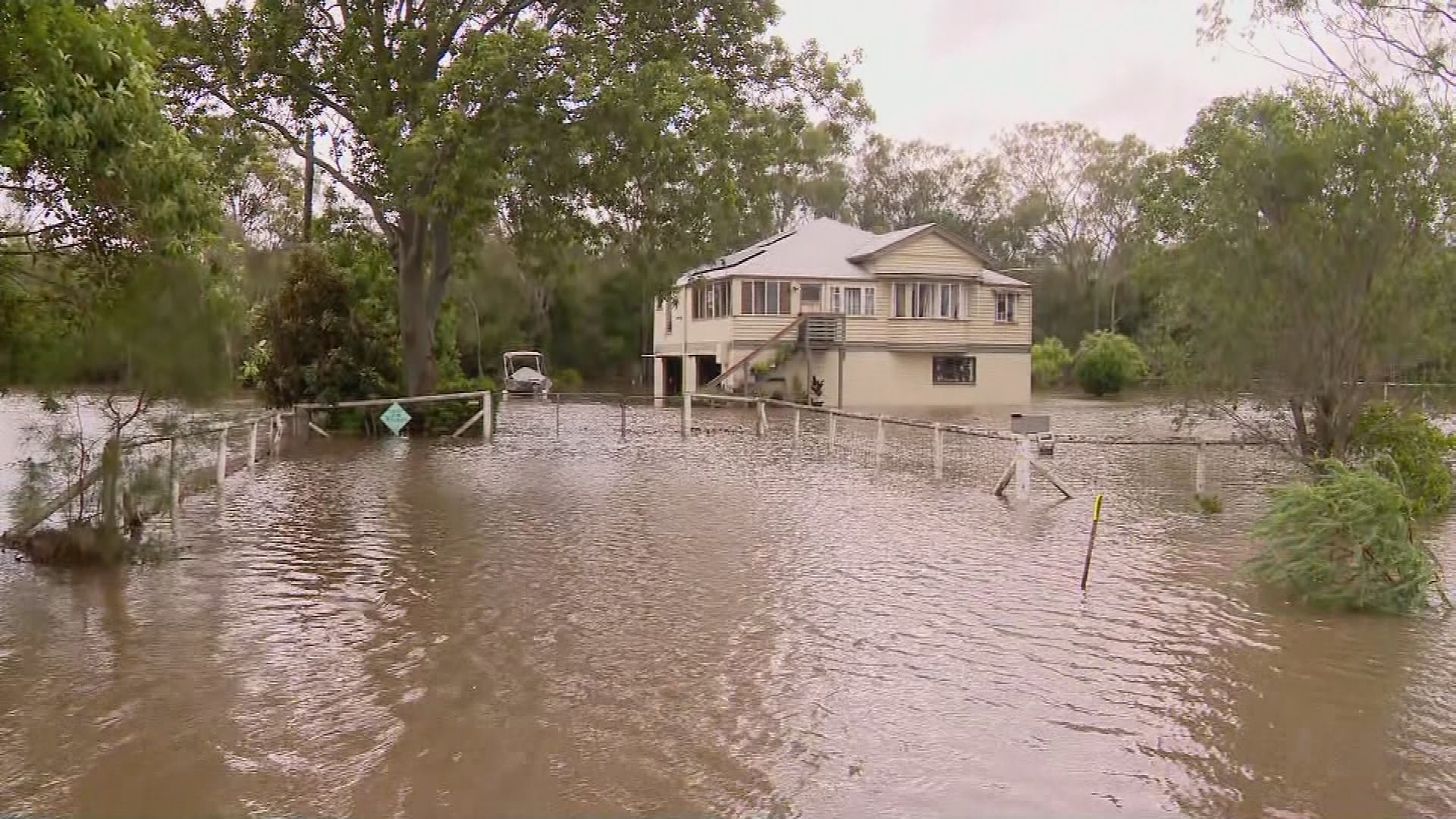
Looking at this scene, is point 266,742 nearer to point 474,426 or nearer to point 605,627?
point 605,627

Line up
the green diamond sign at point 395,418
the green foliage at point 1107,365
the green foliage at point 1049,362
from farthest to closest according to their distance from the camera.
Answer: the green foliage at point 1049,362
the green foliage at point 1107,365
the green diamond sign at point 395,418

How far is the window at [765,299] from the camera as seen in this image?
4353 cm

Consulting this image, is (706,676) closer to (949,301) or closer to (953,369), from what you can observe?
(949,301)

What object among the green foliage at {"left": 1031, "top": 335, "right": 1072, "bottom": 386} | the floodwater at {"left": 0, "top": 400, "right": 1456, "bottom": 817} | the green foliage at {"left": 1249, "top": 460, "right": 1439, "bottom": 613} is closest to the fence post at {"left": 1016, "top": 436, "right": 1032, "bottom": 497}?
the floodwater at {"left": 0, "top": 400, "right": 1456, "bottom": 817}

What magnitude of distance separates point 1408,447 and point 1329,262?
117 inches

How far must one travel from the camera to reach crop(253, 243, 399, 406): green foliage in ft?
91.4

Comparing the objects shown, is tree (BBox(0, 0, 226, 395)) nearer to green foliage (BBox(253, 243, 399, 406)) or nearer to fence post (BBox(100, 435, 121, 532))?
fence post (BBox(100, 435, 121, 532))

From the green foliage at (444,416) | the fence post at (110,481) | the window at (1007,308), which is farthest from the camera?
the window at (1007,308)

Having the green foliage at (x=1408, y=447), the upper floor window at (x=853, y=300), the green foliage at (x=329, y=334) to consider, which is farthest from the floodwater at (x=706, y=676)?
the upper floor window at (x=853, y=300)

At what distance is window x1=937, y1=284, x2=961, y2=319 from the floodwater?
3217cm

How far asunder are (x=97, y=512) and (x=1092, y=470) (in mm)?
15816

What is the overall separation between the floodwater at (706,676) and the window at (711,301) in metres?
29.8

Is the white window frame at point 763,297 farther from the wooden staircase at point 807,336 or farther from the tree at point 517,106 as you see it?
the tree at point 517,106

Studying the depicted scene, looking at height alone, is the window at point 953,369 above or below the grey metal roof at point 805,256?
below
